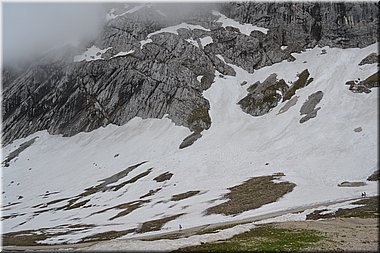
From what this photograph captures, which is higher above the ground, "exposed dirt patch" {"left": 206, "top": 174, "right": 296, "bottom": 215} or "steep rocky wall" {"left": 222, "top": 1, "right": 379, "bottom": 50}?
"steep rocky wall" {"left": 222, "top": 1, "right": 379, "bottom": 50}

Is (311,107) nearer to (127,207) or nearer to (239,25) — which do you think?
(127,207)

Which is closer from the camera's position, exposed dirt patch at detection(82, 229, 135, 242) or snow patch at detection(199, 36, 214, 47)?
exposed dirt patch at detection(82, 229, 135, 242)

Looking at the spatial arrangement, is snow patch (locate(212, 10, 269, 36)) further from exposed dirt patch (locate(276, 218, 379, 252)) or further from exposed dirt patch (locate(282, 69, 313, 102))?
exposed dirt patch (locate(276, 218, 379, 252))

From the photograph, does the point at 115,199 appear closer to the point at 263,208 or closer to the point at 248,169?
the point at 248,169

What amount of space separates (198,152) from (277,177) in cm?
3777

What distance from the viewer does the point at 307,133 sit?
342 ft

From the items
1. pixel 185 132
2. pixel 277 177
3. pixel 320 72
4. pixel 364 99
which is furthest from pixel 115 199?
pixel 320 72

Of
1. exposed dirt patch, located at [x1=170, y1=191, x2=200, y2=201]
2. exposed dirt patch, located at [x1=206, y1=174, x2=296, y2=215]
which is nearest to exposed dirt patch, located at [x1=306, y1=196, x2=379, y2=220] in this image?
exposed dirt patch, located at [x1=206, y1=174, x2=296, y2=215]

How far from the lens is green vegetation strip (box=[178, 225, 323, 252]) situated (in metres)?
27.8

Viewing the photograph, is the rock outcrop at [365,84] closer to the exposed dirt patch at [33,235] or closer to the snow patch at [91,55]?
the exposed dirt patch at [33,235]

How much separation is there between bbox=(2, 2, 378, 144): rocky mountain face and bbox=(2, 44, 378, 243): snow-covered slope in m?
6.53

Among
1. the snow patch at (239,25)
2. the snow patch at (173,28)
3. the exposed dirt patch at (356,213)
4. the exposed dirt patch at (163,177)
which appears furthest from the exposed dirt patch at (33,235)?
the snow patch at (239,25)

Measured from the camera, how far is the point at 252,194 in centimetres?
7169

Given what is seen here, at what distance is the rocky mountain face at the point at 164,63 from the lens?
157000mm
